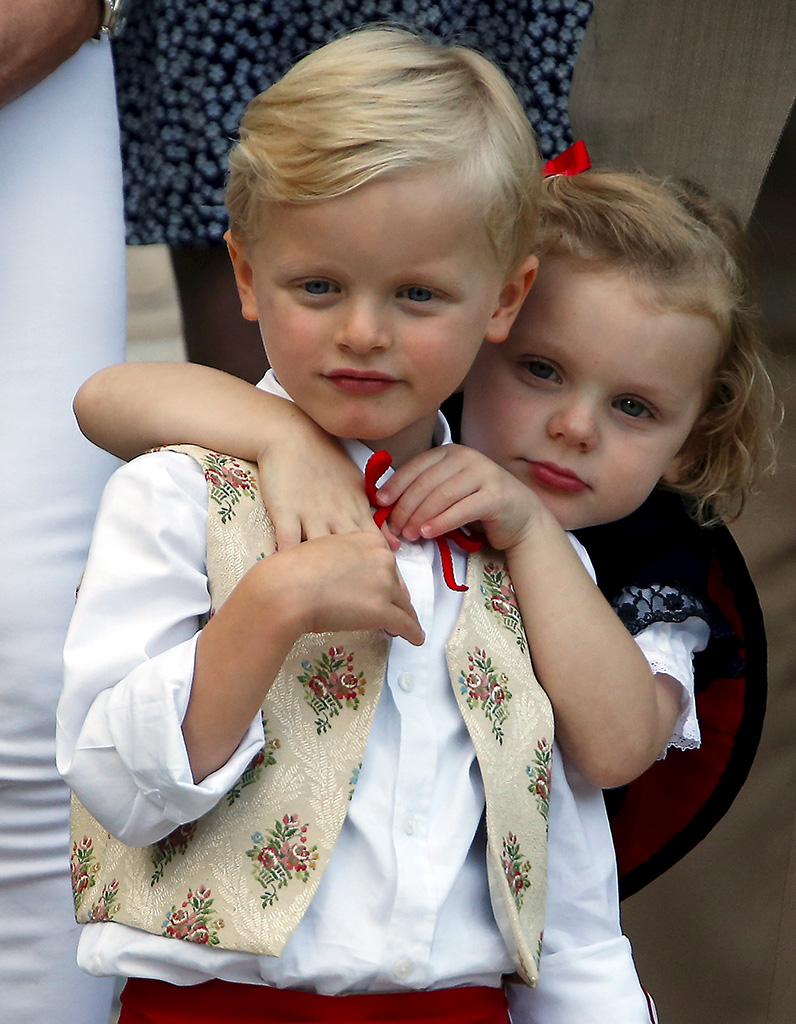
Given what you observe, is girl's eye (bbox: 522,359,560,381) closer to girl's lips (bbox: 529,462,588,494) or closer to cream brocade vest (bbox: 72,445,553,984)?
girl's lips (bbox: 529,462,588,494)

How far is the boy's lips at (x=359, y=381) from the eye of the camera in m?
1.12

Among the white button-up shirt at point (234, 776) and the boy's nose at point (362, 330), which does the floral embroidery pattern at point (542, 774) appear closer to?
the white button-up shirt at point (234, 776)

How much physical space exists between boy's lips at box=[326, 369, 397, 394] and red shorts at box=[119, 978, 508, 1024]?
52cm

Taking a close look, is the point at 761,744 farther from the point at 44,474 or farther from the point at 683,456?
the point at 44,474

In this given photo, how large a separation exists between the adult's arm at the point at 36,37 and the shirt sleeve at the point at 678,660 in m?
0.87

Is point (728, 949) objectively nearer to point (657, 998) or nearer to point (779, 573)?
point (657, 998)

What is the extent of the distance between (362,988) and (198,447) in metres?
0.49

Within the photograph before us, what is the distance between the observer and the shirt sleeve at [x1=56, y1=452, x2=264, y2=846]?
0.99 metres

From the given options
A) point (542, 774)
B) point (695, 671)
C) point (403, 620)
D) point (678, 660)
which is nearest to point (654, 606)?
point (678, 660)

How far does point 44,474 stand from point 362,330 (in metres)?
0.44

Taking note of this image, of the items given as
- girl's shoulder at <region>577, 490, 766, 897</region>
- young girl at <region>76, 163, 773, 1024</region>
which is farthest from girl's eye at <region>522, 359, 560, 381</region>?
girl's shoulder at <region>577, 490, 766, 897</region>

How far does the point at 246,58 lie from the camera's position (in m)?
1.53

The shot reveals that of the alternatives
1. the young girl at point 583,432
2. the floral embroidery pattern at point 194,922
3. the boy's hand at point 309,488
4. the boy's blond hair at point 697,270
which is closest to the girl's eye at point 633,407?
the young girl at point 583,432

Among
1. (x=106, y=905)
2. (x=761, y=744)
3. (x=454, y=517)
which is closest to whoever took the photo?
(x=106, y=905)
